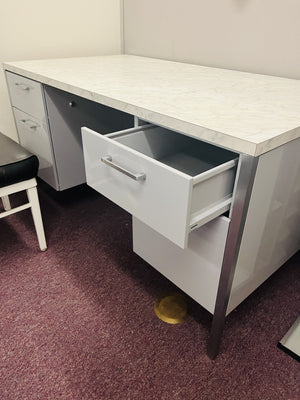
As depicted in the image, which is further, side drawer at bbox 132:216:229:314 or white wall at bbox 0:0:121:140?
white wall at bbox 0:0:121:140

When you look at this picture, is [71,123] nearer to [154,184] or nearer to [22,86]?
[22,86]

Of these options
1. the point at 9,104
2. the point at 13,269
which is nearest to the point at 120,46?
the point at 9,104

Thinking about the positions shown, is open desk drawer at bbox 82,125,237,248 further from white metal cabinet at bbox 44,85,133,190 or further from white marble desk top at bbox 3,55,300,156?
white metal cabinet at bbox 44,85,133,190

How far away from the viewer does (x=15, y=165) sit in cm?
106

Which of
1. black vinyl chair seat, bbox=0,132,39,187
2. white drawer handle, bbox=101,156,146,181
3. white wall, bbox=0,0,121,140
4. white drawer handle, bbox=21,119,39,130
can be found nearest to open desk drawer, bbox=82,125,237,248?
white drawer handle, bbox=101,156,146,181

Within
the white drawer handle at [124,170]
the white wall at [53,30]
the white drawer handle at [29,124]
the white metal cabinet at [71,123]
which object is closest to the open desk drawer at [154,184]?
the white drawer handle at [124,170]

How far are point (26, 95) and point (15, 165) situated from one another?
40 centimetres

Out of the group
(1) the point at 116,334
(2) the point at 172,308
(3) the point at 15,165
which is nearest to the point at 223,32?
(3) the point at 15,165

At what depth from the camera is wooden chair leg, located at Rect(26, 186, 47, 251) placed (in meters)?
1.17

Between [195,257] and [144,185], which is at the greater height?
[144,185]

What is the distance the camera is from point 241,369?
87 cm

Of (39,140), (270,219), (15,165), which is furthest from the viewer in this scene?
(39,140)

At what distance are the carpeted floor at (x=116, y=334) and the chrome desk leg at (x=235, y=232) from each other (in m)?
0.14

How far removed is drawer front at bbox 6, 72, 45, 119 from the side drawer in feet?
2.12
